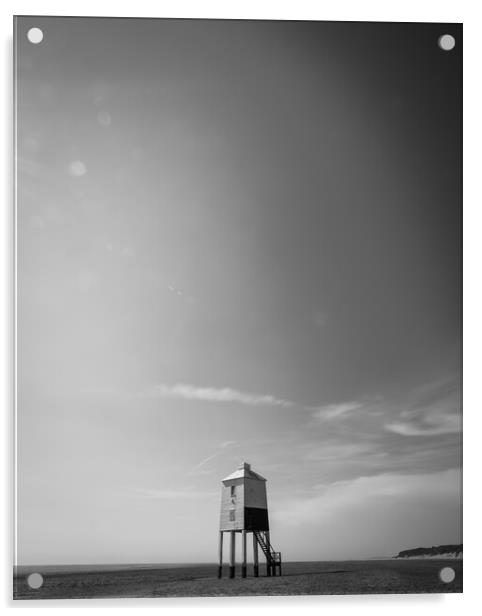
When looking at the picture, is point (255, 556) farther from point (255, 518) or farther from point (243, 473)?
point (243, 473)

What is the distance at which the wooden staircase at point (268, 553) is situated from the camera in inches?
241

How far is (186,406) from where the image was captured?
6102 millimetres

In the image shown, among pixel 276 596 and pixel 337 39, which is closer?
pixel 276 596

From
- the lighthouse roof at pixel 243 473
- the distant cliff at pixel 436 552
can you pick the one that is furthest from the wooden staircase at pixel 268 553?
the distant cliff at pixel 436 552

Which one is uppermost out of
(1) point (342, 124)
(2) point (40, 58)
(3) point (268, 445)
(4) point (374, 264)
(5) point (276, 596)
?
(2) point (40, 58)

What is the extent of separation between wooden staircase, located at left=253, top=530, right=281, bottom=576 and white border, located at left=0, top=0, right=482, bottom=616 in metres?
0.27

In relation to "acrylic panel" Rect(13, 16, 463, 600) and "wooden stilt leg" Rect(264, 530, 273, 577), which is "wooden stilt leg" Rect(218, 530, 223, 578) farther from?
"wooden stilt leg" Rect(264, 530, 273, 577)

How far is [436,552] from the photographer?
19.7 feet

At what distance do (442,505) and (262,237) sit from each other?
2.36 m
